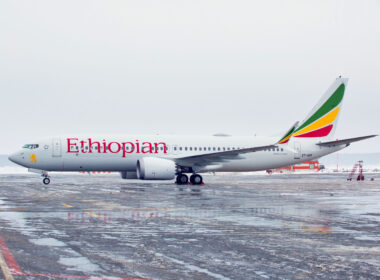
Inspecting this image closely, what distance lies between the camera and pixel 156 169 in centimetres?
3412

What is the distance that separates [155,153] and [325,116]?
47.5ft

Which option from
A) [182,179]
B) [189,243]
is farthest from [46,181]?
[189,243]

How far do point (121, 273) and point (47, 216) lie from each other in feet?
26.3

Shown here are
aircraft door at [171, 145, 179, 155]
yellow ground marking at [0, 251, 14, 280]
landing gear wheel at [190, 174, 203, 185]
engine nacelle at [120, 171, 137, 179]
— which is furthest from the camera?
engine nacelle at [120, 171, 137, 179]

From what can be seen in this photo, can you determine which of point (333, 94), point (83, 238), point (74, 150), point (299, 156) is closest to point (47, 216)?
point (83, 238)

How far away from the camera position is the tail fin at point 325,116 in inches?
1620

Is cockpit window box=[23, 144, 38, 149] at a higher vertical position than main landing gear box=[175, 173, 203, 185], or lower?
higher

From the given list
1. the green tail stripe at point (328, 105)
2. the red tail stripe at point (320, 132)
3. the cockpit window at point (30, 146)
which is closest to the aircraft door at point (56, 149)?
the cockpit window at point (30, 146)

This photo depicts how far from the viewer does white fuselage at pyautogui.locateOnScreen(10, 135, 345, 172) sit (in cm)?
3522

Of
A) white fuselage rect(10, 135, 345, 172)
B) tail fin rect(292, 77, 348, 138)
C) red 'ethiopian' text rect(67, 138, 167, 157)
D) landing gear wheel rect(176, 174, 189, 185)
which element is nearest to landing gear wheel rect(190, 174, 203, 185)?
landing gear wheel rect(176, 174, 189, 185)

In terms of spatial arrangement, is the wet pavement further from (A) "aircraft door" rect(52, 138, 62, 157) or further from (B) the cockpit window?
(B) the cockpit window

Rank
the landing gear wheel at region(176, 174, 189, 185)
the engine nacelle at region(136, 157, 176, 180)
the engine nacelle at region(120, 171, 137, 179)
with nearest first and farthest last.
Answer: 1. the engine nacelle at region(136, 157, 176, 180)
2. the landing gear wheel at region(176, 174, 189, 185)
3. the engine nacelle at region(120, 171, 137, 179)

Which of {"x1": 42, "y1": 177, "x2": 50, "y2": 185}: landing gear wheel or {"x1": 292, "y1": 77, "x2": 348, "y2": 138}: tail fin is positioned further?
{"x1": 292, "y1": 77, "x2": 348, "y2": 138}: tail fin

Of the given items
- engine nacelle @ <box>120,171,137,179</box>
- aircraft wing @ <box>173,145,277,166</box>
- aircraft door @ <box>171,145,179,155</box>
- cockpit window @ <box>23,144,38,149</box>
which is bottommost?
engine nacelle @ <box>120,171,137,179</box>
